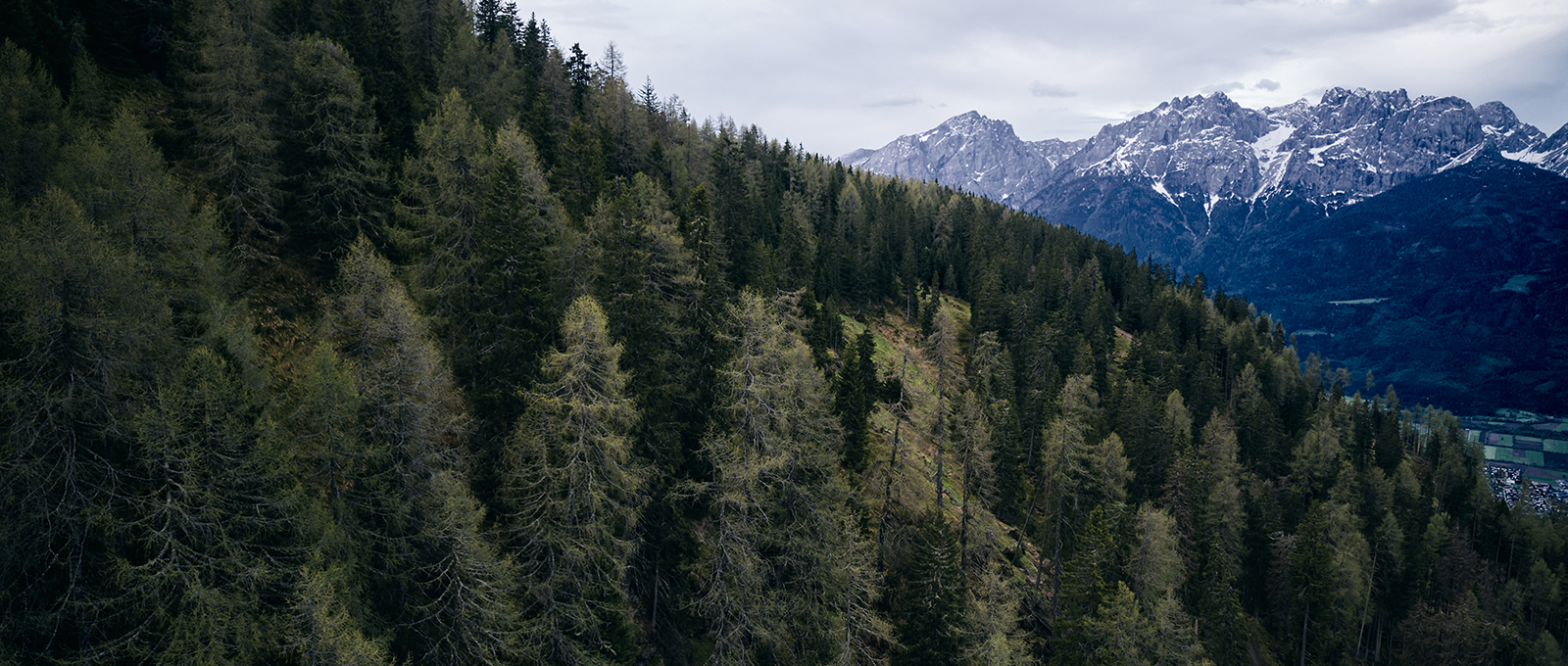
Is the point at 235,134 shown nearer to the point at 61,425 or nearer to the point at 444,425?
the point at 61,425

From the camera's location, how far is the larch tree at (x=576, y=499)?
1925 centimetres

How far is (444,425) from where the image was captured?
68.4 feet

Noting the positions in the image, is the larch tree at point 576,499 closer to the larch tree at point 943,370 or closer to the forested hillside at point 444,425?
the forested hillside at point 444,425

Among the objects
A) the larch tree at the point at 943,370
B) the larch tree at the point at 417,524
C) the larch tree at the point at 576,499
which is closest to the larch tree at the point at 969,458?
the larch tree at the point at 943,370

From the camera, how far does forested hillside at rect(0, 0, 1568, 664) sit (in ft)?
50.9

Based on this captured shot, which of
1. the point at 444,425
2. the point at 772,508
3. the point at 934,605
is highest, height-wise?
the point at 444,425

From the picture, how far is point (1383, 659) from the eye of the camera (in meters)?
59.2

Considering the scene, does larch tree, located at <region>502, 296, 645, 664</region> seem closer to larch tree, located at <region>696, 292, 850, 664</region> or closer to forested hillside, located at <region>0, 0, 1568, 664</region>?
forested hillside, located at <region>0, 0, 1568, 664</region>

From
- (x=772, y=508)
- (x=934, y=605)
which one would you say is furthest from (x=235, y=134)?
(x=934, y=605)

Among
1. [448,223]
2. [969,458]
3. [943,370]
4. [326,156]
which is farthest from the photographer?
[326,156]

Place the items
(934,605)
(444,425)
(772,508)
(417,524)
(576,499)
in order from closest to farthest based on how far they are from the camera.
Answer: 1. (576,499)
2. (417,524)
3. (444,425)
4. (772,508)
5. (934,605)

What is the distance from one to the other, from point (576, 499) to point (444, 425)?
528 cm

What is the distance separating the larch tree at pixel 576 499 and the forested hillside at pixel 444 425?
0.50 ft

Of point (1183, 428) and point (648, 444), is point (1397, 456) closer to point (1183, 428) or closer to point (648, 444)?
point (1183, 428)
